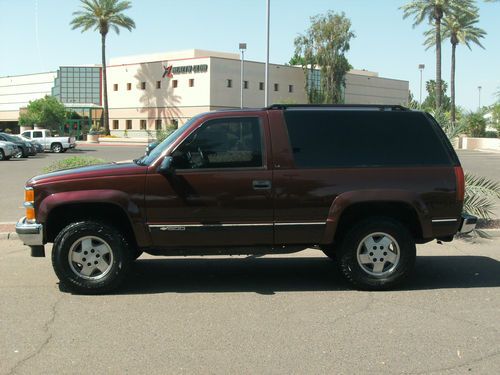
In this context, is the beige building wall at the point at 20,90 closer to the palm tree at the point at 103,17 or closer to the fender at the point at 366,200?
the palm tree at the point at 103,17

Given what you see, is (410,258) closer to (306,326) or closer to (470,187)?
(306,326)

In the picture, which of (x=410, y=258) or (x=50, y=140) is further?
(x=50, y=140)

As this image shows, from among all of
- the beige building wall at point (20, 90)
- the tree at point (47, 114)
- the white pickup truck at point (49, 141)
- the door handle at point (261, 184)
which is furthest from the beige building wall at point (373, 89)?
the door handle at point (261, 184)

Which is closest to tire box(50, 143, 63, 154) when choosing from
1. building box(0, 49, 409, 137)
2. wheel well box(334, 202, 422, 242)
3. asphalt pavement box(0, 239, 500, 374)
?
building box(0, 49, 409, 137)

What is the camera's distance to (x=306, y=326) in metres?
5.03

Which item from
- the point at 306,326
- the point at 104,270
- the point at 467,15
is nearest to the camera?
the point at 306,326

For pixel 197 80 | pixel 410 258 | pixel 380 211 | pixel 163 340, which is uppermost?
pixel 197 80

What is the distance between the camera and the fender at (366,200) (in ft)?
19.4

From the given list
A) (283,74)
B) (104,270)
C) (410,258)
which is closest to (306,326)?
(410,258)

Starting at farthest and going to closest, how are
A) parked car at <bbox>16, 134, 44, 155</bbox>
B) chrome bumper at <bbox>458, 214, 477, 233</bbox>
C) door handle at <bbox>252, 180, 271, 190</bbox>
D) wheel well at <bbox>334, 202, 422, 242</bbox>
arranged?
parked car at <bbox>16, 134, 44, 155</bbox> → chrome bumper at <bbox>458, 214, 477, 233</bbox> → wheel well at <bbox>334, 202, 422, 242</bbox> → door handle at <bbox>252, 180, 271, 190</bbox>

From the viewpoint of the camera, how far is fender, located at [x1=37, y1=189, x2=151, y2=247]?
5730mm

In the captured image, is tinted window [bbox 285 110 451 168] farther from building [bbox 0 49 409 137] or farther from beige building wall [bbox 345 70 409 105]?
beige building wall [bbox 345 70 409 105]

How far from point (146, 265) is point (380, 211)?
3.21 metres

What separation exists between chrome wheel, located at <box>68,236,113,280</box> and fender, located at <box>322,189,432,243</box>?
2.33 meters
